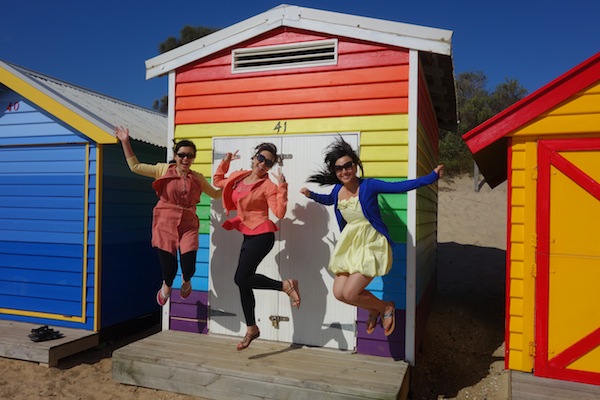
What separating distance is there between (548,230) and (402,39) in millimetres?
2414

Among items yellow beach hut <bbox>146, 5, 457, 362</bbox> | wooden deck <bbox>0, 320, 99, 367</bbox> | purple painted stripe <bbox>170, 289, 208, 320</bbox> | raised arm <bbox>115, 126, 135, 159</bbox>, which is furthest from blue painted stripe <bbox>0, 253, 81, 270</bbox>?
raised arm <bbox>115, 126, 135, 159</bbox>

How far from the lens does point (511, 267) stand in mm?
4367

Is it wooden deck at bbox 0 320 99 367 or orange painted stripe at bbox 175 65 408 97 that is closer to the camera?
orange painted stripe at bbox 175 65 408 97

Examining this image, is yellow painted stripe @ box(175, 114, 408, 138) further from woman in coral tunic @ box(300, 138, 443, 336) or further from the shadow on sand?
the shadow on sand

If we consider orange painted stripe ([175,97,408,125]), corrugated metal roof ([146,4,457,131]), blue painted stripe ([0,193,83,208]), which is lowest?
blue painted stripe ([0,193,83,208])

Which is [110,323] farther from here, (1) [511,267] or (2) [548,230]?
(2) [548,230]

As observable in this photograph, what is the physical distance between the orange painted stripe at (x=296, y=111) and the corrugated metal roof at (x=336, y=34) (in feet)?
2.01

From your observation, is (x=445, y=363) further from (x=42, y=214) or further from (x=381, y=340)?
(x=42, y=214)

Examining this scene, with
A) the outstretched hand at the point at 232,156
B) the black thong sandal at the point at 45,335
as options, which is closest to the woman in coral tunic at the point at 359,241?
the outstretched hand at the point at 232,156

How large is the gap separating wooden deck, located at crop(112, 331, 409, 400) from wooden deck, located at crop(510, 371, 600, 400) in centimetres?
98

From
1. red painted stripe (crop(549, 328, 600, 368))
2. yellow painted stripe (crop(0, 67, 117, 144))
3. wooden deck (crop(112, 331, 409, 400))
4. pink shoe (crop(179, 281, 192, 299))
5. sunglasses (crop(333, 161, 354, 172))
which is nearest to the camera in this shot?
wooden deck (crop(112, 331, 409, 400))

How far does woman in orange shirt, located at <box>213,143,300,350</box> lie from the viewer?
14.7 feet

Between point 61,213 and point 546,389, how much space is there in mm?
5979

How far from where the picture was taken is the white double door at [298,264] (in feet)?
16.1
